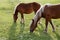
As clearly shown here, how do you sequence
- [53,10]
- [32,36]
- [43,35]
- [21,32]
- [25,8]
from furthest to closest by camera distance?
[25,8]
[21,32]
[53,10]
[43,35]
[32,36]

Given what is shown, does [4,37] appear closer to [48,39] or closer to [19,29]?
[19,29]

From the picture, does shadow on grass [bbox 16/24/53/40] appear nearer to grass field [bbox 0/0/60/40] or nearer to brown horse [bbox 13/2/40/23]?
Result: grass field [bbox 0/0/60/40]

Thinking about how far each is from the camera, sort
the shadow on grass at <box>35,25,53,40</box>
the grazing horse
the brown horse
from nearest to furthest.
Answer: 1. the shadow on grass at <box>35,25,53,40</box>
2. the grazing horse
3. the brown horse

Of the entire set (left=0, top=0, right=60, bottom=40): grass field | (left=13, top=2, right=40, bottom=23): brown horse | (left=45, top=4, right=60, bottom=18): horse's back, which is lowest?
(left=0, top=0, right=60, bottom=40): grass field

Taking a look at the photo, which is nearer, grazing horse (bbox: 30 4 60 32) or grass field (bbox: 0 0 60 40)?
grass field (bbox: 0 0 60 40)

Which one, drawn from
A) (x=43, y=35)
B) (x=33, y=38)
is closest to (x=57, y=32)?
(x=43, y=35)

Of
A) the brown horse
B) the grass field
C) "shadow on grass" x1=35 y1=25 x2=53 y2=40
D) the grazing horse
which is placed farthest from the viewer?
the brown horse

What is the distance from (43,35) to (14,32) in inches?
56.2

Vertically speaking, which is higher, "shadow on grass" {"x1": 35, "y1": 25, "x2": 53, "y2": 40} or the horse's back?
the horse's back

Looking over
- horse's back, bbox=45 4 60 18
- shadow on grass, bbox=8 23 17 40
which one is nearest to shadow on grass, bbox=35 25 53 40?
horse's back, bbox=45 4 60 18

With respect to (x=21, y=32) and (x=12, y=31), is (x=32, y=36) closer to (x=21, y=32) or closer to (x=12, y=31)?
(x=21, y=32)

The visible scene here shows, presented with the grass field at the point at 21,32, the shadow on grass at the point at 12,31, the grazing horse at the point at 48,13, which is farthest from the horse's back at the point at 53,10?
the shadow on grass at the point at 12,31

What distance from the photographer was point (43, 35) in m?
8.52

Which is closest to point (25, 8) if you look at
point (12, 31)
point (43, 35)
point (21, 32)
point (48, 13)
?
point (12, 31)
